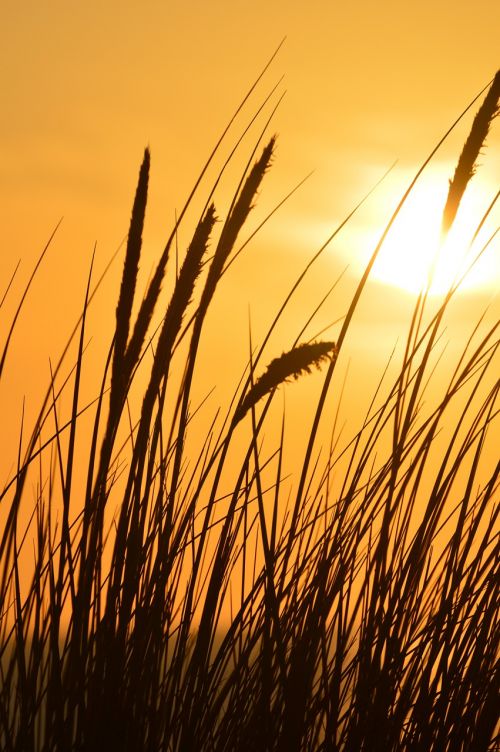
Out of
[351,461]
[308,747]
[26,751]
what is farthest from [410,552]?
[26,751]

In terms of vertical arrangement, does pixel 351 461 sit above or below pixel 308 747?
above

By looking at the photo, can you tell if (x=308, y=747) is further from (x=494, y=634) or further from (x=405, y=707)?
(x=494, y=634)

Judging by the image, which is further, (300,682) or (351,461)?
(351,461)

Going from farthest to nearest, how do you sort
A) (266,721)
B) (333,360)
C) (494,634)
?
(494,634)
(266,721)
(333,360)

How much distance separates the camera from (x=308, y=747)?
1156 mm

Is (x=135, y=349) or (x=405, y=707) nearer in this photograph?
(x=135, y=349)

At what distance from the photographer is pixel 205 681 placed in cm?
105

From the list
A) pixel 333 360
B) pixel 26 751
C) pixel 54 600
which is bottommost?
pixel 26 751

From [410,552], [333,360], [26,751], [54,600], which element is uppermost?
[333,360]

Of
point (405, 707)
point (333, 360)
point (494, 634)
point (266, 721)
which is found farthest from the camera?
point (494, 634)

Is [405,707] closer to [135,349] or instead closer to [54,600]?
[54,600]

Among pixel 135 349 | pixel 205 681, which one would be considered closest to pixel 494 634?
pixel 205 681

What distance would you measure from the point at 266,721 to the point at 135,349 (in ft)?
1.47

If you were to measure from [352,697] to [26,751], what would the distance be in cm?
42
